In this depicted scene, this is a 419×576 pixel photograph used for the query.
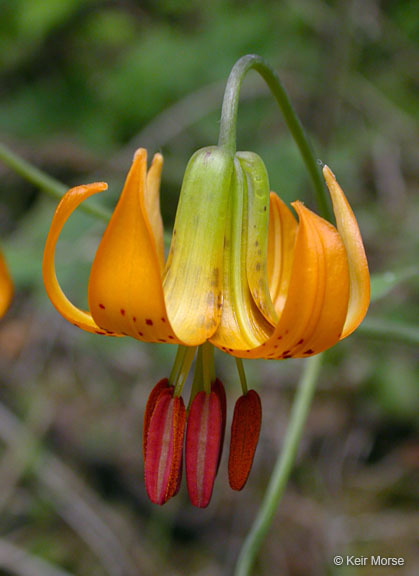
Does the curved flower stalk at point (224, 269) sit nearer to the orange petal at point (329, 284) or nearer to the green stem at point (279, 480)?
the orange petal at point (329, 284)

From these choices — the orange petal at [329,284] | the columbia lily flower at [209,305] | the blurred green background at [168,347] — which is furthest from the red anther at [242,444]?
the blurred green background at [168,347]

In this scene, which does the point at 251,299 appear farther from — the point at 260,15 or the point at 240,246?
the point at 260,15

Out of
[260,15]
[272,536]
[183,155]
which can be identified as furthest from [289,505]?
[260,15]

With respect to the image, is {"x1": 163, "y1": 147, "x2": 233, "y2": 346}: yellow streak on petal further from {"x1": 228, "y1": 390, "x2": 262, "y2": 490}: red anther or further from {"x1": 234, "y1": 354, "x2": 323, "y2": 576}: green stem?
{"x1": 234, "y1": 354, "x2": 323, "y2": 576}: green stem

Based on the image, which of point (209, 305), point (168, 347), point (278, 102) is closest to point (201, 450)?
point (209, 305)

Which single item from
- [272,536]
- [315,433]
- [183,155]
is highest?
[183,155]

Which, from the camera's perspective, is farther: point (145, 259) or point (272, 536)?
point (272, 536)

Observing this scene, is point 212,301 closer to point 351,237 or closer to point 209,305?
point 209,305
